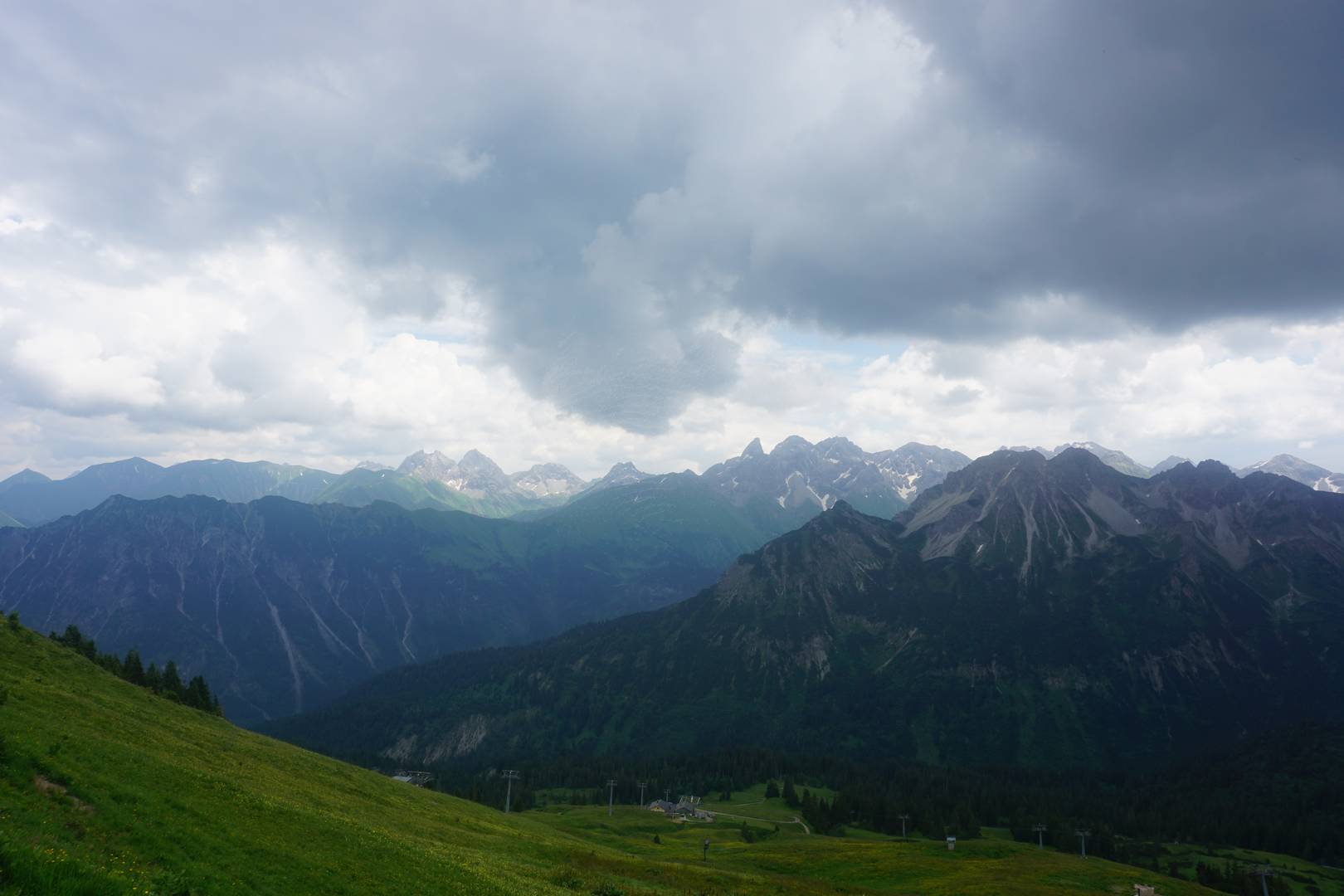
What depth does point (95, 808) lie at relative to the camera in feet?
109

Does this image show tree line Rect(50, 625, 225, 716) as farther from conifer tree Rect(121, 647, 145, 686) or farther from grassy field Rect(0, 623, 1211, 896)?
grassy field Rect(0, 623, 1211, 896)

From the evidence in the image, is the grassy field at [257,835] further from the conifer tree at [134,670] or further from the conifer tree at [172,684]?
the conifer tree at [134,670]

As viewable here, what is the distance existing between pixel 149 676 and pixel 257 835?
3353 inches

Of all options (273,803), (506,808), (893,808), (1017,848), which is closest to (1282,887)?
(1017,848)

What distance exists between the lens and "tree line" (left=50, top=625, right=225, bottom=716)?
101500 mm

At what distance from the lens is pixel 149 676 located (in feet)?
343

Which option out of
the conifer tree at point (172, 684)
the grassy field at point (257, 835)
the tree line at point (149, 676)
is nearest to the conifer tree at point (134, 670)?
the tree line at point (149, 676)

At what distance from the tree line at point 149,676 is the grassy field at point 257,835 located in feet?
58.2

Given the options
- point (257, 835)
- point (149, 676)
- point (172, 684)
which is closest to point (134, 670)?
point (149, 676)

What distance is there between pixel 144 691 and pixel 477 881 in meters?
67.7

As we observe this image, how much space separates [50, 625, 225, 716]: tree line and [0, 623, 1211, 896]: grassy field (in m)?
17.7

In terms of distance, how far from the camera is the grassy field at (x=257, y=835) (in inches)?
1182

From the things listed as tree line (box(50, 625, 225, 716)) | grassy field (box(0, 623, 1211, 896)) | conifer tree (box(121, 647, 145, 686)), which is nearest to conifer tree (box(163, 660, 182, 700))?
tree line (box(50, 625, 225, 716))

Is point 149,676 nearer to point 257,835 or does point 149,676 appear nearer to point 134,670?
point 134,670
